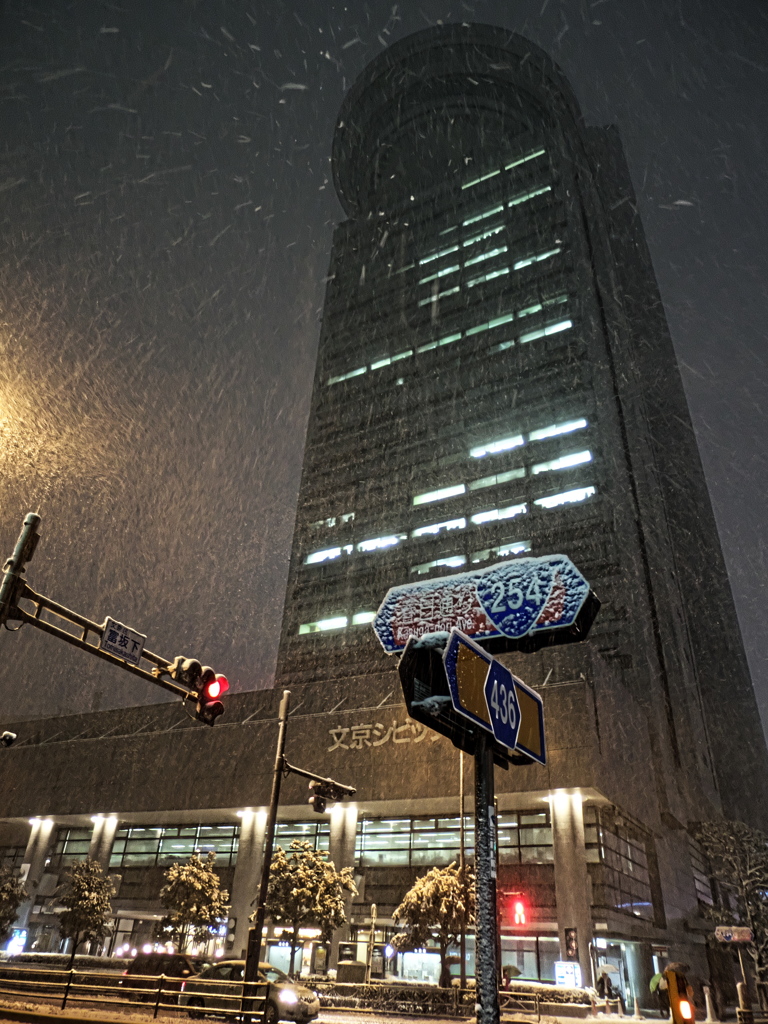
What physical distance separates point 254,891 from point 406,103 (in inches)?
7284

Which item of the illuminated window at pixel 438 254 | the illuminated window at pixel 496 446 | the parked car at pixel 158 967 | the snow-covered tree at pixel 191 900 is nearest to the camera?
A: the parked car at pixel 158 967

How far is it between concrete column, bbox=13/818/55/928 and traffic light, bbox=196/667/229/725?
5641 centimetres

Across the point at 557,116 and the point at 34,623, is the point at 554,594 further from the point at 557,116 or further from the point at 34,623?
→ the point at 557,116

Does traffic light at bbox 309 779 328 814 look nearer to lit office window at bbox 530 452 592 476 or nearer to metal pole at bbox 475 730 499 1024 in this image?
metal pole at bbox 475 730 499 1024

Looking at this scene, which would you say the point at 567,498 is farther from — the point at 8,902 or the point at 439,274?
the point at 8,902

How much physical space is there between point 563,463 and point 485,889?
8315 cm

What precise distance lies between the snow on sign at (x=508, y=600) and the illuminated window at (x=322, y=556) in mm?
92092

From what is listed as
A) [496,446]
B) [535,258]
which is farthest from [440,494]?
[535,258]

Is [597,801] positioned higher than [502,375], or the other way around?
[502,375]

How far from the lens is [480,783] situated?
660cm

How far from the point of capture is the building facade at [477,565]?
4366 centimetres

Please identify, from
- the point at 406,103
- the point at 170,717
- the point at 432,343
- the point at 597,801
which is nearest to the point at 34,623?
the point at 597,801

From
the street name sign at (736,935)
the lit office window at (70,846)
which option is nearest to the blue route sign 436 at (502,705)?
the street name sign at (736,935)

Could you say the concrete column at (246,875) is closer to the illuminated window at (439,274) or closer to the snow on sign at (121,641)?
the snow on sign at (121,641)
